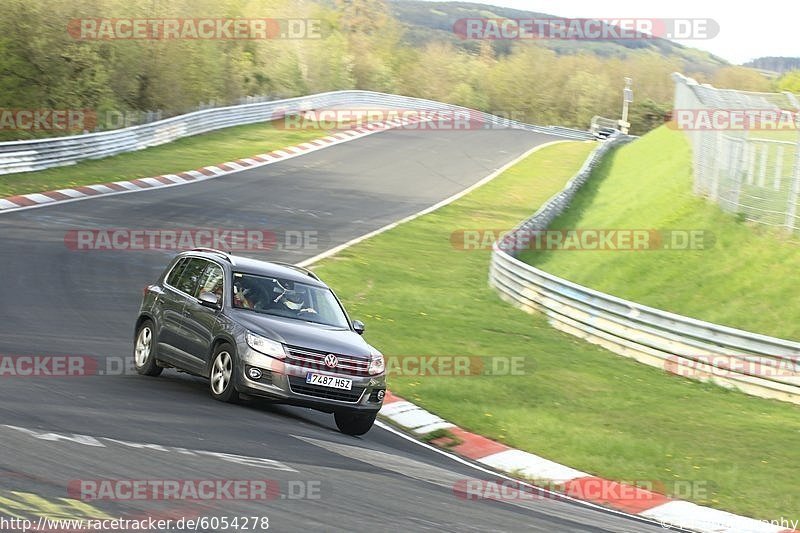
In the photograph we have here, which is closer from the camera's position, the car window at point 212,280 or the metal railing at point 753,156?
the car window at point 212,280

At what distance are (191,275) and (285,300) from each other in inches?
55.2

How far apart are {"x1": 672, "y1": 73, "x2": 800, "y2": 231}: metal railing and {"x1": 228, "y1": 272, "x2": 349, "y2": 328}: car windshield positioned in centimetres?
1051

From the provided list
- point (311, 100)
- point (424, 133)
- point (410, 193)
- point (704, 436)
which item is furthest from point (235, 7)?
point (704, 436)

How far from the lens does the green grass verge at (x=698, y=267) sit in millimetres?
19172

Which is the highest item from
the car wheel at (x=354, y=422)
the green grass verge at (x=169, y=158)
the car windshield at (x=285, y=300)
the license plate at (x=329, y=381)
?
the car windshield at (x=285, y=300)

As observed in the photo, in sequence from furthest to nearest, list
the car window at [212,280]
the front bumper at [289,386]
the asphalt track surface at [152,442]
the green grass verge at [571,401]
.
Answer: the car window at [212,280], the green grass verge at [571,401], the front bumper at [289,386], the asphalt track surface at [152,442]

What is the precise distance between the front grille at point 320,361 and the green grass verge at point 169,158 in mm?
17611

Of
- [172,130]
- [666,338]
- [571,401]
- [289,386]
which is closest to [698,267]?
[666,338]

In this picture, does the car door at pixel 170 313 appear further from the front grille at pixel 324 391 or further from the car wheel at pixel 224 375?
the front grille at pixel 324 391

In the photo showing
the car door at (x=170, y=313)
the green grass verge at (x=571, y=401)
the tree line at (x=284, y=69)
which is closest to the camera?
the green grass verge at (x=571, y=401)

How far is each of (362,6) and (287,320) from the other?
358ft

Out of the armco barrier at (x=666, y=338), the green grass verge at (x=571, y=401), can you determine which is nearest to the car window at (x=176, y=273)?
the green grass verge at (x=571, y=401)

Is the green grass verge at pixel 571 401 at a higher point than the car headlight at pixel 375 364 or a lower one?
lower

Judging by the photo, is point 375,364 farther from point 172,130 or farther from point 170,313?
point 172,130
